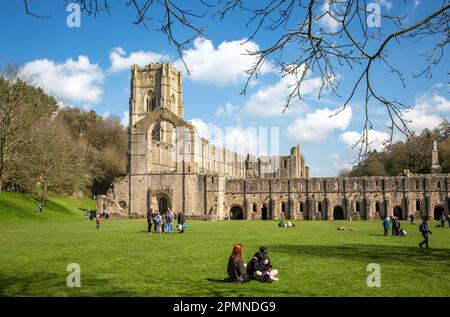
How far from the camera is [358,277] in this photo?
454 inches

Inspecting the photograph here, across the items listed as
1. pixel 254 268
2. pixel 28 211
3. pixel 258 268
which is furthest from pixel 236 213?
pixel 258 268

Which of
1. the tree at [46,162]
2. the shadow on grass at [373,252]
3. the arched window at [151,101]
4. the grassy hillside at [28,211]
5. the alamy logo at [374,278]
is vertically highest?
the arched window at [151,101]

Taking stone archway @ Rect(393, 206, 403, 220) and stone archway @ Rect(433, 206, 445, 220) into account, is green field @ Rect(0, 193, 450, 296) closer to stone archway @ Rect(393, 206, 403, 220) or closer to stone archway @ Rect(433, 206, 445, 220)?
stone archway @ Rect(393, 206, 403, 220)

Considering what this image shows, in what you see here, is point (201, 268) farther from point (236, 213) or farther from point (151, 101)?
point (151, 101)

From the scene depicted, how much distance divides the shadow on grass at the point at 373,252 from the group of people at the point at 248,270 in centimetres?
450

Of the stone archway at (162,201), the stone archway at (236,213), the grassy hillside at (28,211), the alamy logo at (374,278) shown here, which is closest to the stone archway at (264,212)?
the stone archway at (236,213)

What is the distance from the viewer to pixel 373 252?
56.1 feet

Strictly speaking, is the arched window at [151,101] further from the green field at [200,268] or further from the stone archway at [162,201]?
the green field at [200,268]

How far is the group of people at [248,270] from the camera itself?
1108 centimetres

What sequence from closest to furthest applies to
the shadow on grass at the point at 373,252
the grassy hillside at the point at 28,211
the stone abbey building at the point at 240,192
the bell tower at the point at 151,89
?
the shadow on grass at the point at 373,252
the grassy hillside at the point at 28,211
the stone abbey building at the point at 240,192
the bell tower at the point at 151,89

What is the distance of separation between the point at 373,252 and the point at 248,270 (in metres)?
7.10

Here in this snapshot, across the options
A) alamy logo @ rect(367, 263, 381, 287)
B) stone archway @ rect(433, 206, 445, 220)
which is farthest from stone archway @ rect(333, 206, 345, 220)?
alamy logo @ rect(367, 263, 381, 287)
